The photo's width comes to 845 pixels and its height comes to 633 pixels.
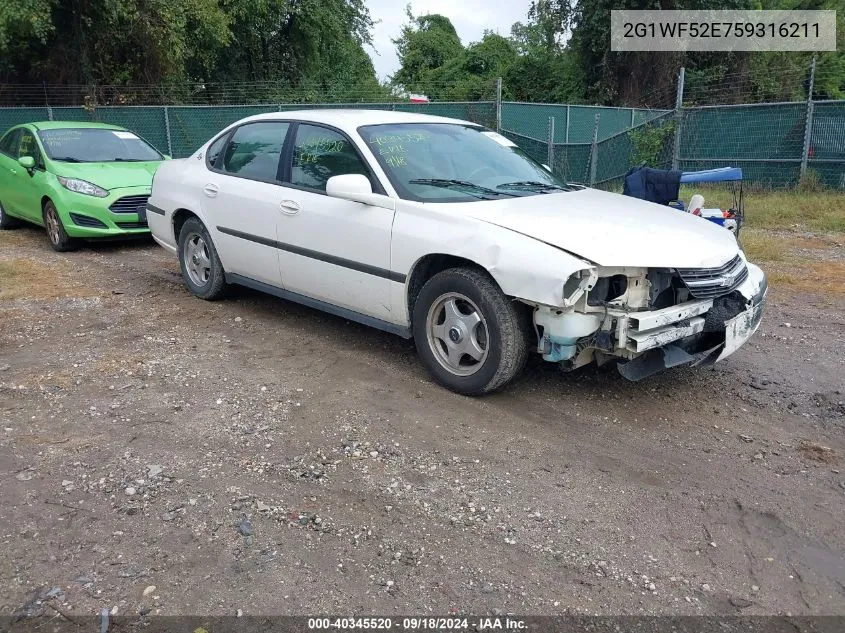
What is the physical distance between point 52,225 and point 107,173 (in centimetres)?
Result: 94

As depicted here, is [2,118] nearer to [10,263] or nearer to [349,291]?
[10,263]

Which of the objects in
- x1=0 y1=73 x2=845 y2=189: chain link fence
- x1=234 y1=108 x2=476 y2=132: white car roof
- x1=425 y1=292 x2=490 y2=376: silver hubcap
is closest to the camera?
x1=425 y1=292 x2=490 y2=376: silver hubcap

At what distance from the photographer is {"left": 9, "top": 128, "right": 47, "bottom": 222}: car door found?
865 centimetres

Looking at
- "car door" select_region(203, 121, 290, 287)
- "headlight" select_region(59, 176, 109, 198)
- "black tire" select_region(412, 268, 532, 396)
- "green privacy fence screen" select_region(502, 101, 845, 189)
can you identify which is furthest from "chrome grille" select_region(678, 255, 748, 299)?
"green privacy fence screen" select_region(502, 101, 845, 189)

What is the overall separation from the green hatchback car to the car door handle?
403 cm

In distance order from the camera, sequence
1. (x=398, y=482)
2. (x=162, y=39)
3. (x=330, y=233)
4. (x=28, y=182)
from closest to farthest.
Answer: (x=398, y=482)
(x=330, y=233)
(x=28, y=182)
(x=162, y=39)

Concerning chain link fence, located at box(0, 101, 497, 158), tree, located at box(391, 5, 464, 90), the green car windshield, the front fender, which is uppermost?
tree, located at box(391, 5, 464, 90)

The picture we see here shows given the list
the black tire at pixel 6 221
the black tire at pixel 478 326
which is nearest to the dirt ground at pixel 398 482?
the black tire at pixel 478 326

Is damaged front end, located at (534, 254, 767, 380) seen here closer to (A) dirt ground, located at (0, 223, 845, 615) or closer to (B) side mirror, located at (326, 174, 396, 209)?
(A) dirt ground, located at (0, 223, 845, 615)

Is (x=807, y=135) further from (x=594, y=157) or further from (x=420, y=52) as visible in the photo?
(x=420, y=52)

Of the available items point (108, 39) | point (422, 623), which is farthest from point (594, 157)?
point (108, 39)

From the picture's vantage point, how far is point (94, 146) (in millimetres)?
9086

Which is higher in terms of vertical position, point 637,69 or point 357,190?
point 637,69

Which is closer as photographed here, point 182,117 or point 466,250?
point 466,250
